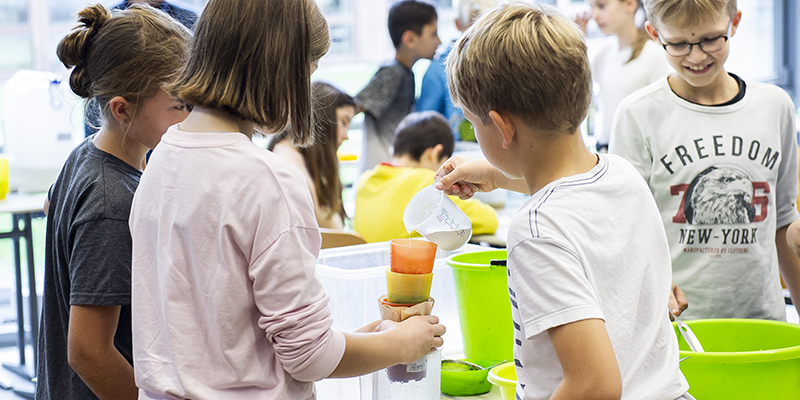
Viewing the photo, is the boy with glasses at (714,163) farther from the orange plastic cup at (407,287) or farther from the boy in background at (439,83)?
the boy in background at (439,83)

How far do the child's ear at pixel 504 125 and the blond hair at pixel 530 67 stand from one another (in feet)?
0.04

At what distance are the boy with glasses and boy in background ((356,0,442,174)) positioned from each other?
2.10m

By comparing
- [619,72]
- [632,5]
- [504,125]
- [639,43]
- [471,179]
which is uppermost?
[632,5]

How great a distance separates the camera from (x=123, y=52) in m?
1.03

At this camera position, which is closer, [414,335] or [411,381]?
[414,335]

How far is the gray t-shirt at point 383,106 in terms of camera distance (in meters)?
3.44

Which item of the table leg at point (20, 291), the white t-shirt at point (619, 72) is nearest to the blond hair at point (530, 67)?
the white t-shirt at point (619, 72)

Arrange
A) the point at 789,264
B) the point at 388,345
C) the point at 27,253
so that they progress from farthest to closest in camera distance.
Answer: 1. the point at 27,253
2. the point at 789,264
3. the point at 388,345

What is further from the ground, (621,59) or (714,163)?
(621,59)

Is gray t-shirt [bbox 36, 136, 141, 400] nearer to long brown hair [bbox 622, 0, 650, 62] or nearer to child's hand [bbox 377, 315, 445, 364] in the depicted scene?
child's hand [bbox 377, 315, 445, 364]

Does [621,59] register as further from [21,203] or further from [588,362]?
[21,203]

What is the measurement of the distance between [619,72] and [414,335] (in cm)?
216

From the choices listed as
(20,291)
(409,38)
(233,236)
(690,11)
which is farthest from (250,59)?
(20,291)

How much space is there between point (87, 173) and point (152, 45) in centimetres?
21
